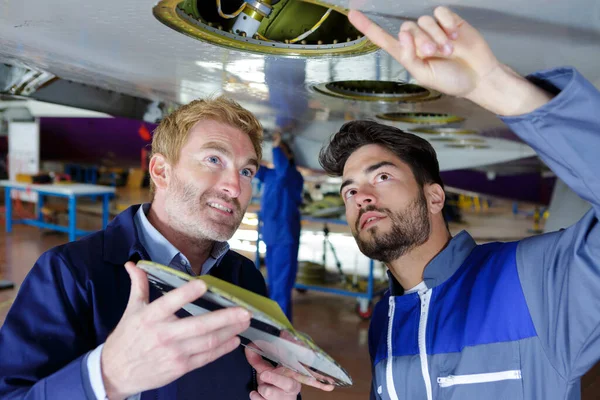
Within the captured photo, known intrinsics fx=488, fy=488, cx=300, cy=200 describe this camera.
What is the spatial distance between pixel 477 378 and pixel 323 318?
146 inches

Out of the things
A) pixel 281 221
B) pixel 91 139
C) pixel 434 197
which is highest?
pixel 434 197

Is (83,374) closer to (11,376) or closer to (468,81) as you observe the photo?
(11,376)

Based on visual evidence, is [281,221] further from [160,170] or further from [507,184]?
[507,184]

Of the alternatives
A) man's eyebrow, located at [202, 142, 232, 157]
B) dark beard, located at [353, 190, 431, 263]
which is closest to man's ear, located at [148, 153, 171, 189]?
man's eyebrow, located at [202, 142, 232, 157]

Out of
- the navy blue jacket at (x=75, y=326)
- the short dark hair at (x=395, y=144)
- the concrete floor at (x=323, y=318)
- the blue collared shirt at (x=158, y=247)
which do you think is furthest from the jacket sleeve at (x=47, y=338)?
the concrete floor at (x=323, y=318)

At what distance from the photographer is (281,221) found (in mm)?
4434

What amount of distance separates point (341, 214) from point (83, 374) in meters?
4.75

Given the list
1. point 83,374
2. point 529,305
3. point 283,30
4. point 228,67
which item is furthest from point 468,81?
point 228,67

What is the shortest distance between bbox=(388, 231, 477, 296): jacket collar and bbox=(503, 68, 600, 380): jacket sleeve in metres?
0.17

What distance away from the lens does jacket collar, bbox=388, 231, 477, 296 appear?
4.23ft

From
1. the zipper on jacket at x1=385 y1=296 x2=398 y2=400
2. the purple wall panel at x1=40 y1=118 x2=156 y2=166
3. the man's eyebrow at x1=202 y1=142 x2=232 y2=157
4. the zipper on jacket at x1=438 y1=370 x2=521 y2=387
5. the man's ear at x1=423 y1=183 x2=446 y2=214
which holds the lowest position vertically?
the purple wall panel at x1=40 y1=118 x2=156 y2=166

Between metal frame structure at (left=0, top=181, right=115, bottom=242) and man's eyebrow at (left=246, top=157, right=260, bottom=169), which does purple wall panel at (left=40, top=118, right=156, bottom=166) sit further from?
man's eyebrow at (left=246, top=157, right=260, bottom=169)

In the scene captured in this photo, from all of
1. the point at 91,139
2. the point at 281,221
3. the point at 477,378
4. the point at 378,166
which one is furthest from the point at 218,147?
the point at 91,139

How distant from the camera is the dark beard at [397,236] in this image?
4.32ft
